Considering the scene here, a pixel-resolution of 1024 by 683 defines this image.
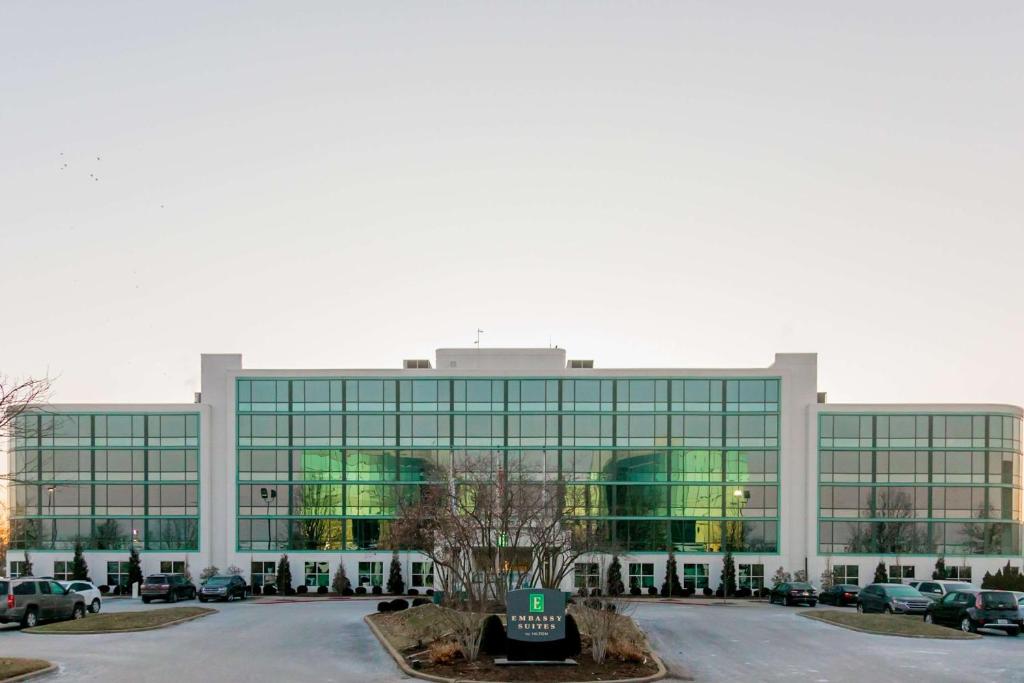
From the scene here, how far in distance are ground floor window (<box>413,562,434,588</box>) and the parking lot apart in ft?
76.8

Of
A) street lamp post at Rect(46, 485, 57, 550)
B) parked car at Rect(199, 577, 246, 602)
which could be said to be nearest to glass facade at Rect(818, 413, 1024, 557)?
parked car at Rect(199, 577, 246, 602)

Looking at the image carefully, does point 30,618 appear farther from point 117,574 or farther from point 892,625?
point 892,625

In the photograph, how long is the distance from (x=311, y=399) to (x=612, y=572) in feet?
69.9

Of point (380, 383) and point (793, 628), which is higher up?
point (380, 383)

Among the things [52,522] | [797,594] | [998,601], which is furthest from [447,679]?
[52,522]

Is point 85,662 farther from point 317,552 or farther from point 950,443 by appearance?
point 950,443

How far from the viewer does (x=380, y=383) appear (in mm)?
66562

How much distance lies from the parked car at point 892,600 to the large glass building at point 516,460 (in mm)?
19352

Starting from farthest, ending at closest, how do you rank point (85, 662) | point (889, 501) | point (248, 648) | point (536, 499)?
1. point (889, 501)
2. point (536, 499)
3. point (248, 648)
4. point (85, 662)

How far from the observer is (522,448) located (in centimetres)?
6606

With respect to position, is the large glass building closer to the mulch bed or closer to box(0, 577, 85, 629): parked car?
box(0, 577, 85, 629): parked car

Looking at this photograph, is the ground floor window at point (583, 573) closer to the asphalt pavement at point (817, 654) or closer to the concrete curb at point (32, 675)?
the asphalt pavement at point (817, 654)

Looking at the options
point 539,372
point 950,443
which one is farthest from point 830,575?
point 539,372

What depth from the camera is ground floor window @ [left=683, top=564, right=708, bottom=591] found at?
213ft
